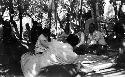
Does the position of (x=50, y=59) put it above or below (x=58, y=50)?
below

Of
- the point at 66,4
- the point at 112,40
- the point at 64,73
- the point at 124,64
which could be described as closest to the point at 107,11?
the point at 66,4

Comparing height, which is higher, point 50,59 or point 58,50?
point 58,50

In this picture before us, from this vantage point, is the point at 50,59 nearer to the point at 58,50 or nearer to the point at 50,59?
the point at 50,59

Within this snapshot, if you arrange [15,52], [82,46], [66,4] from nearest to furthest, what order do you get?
[15,52], [82,46], [66,4]

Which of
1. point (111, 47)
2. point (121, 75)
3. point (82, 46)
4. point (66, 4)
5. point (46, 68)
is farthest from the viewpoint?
point (66, 4)

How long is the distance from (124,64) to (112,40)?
5011 mm

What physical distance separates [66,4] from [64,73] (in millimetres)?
12554

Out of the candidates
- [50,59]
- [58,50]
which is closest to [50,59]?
[50,59]

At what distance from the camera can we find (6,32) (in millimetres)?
9125

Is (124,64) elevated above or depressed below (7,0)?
below

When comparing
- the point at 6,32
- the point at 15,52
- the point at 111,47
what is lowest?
the point at 111,47

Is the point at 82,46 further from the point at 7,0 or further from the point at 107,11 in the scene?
the point at 107,11

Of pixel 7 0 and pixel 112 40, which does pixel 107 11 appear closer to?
pixel 112 40

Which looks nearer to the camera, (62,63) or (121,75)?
(62,63)
